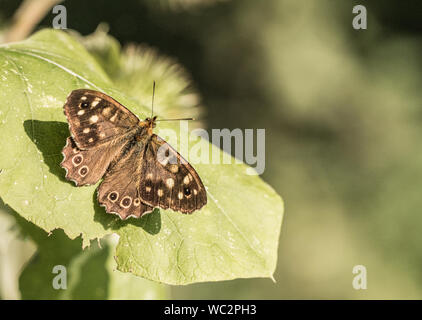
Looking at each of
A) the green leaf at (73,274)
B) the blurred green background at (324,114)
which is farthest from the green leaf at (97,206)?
the blurred green background at (324,114)

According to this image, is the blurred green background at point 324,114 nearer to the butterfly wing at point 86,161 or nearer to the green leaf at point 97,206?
the green leaf at point 97,206

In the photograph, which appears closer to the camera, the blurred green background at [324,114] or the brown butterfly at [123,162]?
the brown butterfly at [123,162]

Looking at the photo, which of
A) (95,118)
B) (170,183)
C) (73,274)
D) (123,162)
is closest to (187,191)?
(170,183)

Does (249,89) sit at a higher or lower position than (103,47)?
higher

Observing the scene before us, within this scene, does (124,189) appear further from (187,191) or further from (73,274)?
(73,274)

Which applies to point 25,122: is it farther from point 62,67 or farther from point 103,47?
point 103,47

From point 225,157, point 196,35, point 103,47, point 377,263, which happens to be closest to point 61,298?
point 225,157
